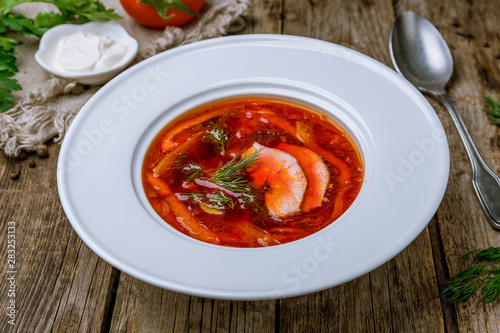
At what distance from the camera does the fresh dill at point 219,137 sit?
201 centimetres

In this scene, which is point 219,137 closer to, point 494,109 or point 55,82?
point 55,82

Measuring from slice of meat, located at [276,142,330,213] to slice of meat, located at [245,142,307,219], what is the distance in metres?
0.02

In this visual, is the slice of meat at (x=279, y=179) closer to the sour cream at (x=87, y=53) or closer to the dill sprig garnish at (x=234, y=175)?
the dill sprig garnish at (x=234, y=175)

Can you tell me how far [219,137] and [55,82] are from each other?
3.40ft

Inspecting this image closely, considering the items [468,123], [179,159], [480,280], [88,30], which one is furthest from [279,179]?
[88,30]

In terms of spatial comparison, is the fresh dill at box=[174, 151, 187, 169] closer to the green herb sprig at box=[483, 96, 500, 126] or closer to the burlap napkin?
the burlap napkin

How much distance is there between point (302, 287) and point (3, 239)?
131 centimetres

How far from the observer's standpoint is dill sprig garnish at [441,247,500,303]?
5.77ft

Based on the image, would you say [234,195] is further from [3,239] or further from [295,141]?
[3,239]

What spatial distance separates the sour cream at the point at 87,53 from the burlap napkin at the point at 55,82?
9 cm

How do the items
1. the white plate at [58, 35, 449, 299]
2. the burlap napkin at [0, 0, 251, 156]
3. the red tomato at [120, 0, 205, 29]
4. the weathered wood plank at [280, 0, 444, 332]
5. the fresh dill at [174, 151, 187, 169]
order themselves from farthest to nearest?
1. the red tomato at [120, 0, 205, 29]
2. the burlap napkin at [0, 0, 251, 156]
3. the fresh dill at [174, 151, 187, 169]
4. the weathered wood plank at [280, 0, 444, 332]
5. the white plate at [58, 35, 449, 299]

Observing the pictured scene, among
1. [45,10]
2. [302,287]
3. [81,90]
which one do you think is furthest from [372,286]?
[45,10]

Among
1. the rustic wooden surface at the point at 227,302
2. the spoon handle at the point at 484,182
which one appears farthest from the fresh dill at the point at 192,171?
the spoon handle at the point at 484,182

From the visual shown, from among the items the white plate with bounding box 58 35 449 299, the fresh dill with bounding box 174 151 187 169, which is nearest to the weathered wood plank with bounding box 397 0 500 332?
the white plate with bounding box 58 35 449 299
